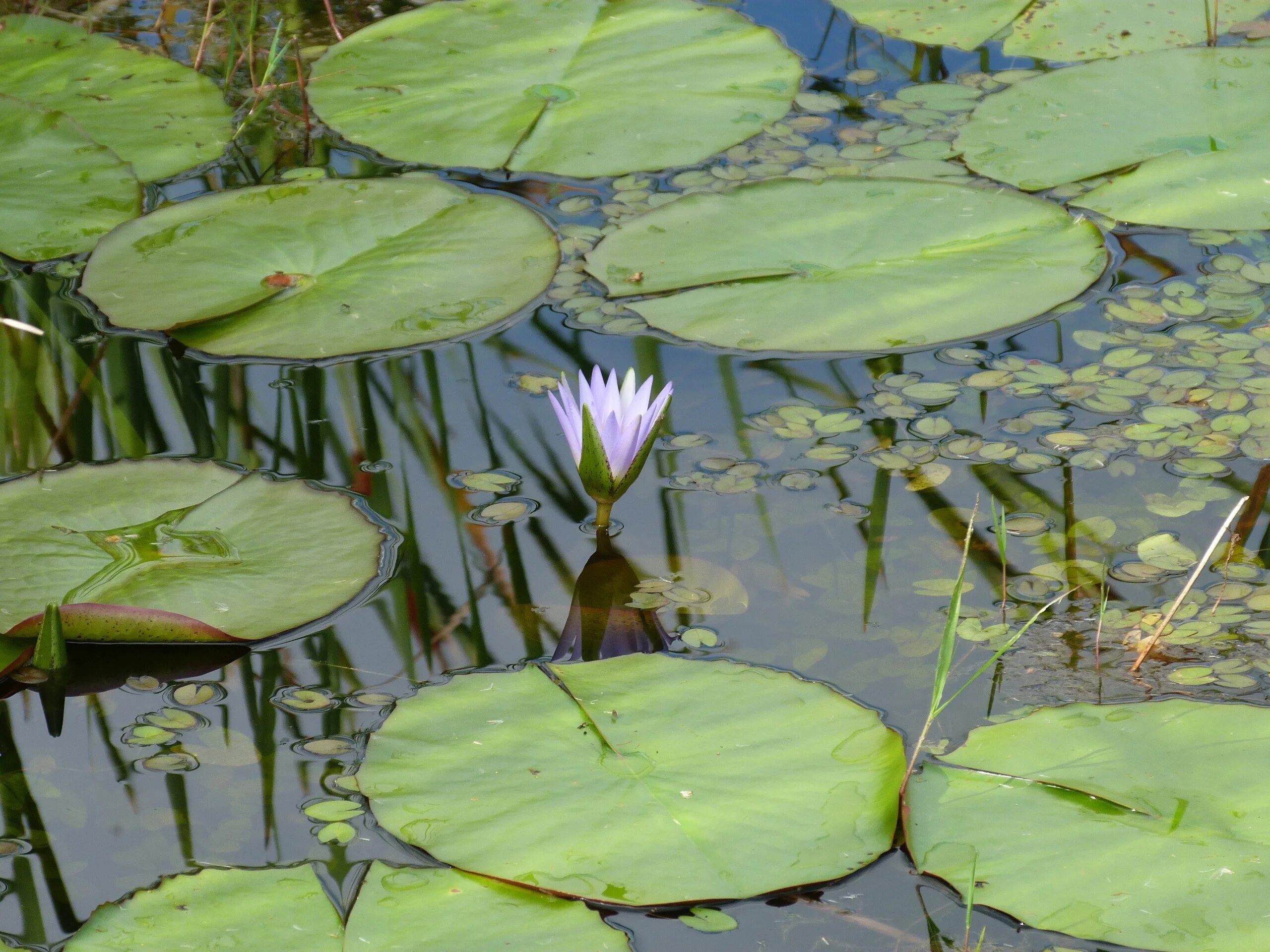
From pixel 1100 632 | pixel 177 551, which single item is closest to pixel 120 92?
pixel 177 551

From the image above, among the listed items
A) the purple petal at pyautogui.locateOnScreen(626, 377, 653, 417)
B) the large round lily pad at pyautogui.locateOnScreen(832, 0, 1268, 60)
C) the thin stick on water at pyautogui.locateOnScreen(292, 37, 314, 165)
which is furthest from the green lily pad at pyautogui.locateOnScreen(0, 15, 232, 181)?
the large round lily pad at pyautogui.locateOnScreen(832, 0, 1268, 60)

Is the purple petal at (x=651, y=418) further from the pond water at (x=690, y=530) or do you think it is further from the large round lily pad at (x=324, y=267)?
the large round lily pad at (x=324, y=267)

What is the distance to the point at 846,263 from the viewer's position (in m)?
2.55

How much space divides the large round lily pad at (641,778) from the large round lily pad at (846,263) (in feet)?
3.01

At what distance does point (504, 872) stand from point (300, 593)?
0.63 meters

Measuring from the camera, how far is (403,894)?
56.7 inches

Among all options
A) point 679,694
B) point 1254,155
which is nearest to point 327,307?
point 679,694

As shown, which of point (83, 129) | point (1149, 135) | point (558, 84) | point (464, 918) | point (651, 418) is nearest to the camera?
point (464, 918)

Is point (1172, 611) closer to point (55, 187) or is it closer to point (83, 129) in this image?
point (55, 187)

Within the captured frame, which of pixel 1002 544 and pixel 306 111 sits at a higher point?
pixel 306 111

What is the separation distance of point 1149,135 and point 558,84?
4.84 ft

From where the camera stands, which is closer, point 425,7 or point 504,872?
point 504,872

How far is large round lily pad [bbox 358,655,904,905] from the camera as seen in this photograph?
1.43m

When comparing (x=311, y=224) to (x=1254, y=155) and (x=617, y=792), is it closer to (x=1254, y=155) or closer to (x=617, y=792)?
(x=617, y=792)
